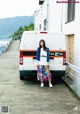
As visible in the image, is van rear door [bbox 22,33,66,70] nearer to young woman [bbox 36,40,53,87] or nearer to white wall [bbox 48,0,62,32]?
young woman [bbox 36,40,53,87]

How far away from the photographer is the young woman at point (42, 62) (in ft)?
43.0

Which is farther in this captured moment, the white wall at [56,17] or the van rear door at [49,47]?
the white wall at [56,17]

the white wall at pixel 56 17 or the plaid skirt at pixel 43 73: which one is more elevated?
the white wall at pixel 56 17

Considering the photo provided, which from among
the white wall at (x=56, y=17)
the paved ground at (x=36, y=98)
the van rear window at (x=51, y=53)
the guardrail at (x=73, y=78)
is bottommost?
the paved ground at (x=36, y=98)

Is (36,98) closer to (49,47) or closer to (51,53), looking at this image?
(51,53)

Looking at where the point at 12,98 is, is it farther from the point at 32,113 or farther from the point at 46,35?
the point at 46,35

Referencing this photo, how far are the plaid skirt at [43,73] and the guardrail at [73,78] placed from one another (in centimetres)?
87

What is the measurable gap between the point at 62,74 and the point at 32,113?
5161 mm

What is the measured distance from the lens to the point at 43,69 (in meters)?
13.2

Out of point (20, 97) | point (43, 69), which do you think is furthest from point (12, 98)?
point (43, 69)

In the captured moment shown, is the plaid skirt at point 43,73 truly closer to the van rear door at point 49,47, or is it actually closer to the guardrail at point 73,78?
the van rear door at point 49,47

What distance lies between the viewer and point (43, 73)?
523 inches

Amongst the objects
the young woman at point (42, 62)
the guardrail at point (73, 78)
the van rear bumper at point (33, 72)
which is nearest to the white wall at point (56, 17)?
the guardrail at point (73, 78)

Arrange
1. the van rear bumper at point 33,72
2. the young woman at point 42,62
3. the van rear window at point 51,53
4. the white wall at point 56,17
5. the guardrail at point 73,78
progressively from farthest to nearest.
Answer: the white wall at point 56,17 < the van rear bumper at point 33,72 < the van rear window at point 51,53 < the young woman at point 42,62 < the guardrail at point 73,78
